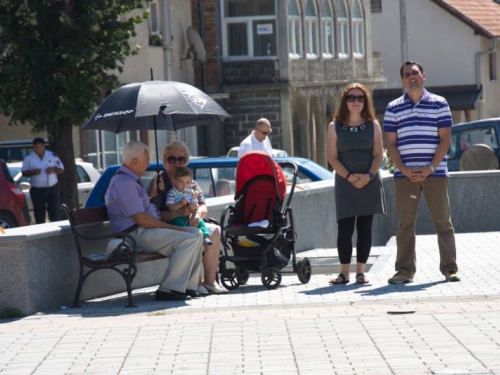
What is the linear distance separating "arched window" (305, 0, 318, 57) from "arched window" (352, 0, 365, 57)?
15.1 feet

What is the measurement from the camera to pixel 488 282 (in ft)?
40.0

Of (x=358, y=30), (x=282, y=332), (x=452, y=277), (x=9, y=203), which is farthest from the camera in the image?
(x=358, y=30)

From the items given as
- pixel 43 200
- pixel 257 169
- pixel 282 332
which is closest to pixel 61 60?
pixel 43 200

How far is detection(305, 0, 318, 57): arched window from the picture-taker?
4712 cm

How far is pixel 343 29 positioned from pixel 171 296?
40.6 m

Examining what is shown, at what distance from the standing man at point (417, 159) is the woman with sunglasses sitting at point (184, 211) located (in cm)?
162

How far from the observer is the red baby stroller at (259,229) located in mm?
12766

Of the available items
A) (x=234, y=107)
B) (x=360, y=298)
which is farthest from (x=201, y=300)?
(x=234, y=107)

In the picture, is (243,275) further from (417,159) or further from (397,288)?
(417,159)

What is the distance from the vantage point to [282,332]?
9727mm

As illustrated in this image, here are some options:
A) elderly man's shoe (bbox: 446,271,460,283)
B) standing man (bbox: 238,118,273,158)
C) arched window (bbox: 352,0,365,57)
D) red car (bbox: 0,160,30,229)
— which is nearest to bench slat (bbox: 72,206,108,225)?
elderly man's shoe (bbox: 446,271,460,283)

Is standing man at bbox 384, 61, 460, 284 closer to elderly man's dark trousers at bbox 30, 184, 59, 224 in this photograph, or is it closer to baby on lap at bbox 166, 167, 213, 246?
baby on lap at bbox 166, 167, 213, 246

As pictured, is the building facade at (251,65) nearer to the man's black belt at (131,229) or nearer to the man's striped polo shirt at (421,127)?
the man's striped polo shirt at (421,127)

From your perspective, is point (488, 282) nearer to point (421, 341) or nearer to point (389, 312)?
point (389, 312)
